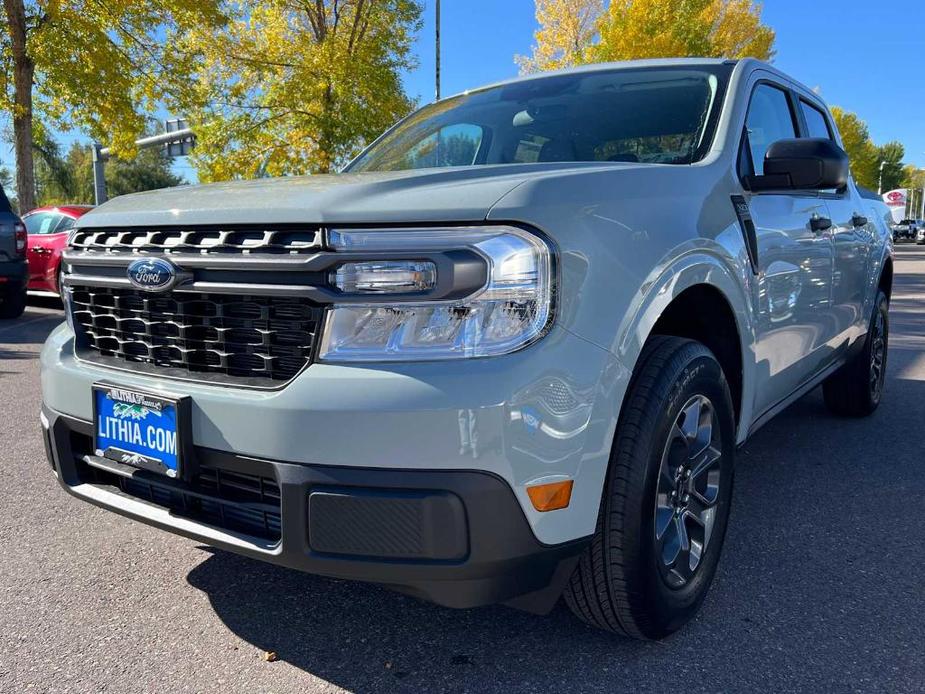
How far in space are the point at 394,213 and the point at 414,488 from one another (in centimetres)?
58

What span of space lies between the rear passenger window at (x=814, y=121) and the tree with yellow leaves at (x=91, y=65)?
13.3 m

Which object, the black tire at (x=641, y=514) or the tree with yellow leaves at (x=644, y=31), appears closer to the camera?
the black tire at (x=641, y=514)

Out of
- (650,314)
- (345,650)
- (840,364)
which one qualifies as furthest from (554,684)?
(840,364)

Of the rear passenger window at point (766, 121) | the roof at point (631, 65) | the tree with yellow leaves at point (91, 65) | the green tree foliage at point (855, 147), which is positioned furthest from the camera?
the green tree foliage at point (855, 147)

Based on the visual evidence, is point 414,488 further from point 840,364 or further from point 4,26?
point 4,26

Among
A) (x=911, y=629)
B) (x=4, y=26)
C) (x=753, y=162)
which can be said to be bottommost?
(x=911, y=629)

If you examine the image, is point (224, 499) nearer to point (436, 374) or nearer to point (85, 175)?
point (436, 374)

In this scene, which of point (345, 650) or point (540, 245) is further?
point (345, 650)

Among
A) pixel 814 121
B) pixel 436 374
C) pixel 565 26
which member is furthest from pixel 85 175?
pixel 436 374

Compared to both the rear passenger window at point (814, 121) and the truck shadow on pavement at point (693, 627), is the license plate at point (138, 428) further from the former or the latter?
the rear passenger window at point (814, 121)

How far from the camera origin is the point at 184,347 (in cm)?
192

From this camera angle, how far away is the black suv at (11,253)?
8523 millimetres

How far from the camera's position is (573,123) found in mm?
2871

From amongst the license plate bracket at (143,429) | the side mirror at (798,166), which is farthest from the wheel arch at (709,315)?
the license plate bracket at (143,429)
